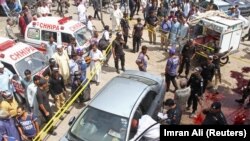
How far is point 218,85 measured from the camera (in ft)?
44.2

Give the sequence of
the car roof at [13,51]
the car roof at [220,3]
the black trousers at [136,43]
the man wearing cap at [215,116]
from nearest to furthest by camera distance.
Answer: the man wearing cap at [215,116] < the car roof at [13,51] < the black trousers at [136,43] < the car roof at [220,3]

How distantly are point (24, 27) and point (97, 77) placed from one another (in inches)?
201

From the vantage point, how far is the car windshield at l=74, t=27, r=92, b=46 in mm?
13850

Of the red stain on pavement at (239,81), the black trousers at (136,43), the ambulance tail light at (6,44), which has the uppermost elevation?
the ambulance tail light at (6,44)

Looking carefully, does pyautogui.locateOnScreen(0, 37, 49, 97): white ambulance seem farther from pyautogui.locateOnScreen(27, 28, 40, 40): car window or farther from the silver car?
the silver car

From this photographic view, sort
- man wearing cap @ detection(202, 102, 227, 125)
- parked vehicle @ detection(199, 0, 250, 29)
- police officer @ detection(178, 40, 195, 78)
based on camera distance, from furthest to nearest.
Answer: parked vehicle @ detection(199, 0, 250, 29) < police officer @ detection(178, 40, 195, 78) < man wearing cap @ detection(202, 102, 227, 125)

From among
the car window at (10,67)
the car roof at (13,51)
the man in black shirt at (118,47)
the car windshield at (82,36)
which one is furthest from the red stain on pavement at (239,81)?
the car window at (10,67)

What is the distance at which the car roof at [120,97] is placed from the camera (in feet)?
26.6

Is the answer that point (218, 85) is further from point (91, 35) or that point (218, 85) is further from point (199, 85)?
point (91, 35)

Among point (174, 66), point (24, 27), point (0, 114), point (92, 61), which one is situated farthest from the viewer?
point (24, 27)

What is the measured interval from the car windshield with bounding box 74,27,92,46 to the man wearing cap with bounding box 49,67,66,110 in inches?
143

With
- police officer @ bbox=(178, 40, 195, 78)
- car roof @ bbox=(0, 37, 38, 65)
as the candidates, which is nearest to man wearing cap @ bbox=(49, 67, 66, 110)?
car roof @ bbox=(0, 37, 38, 65)

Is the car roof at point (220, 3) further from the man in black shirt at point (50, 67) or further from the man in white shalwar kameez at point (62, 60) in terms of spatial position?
the man in black shirt at point (50, 67)

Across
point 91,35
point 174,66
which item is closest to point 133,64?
point 91,35
